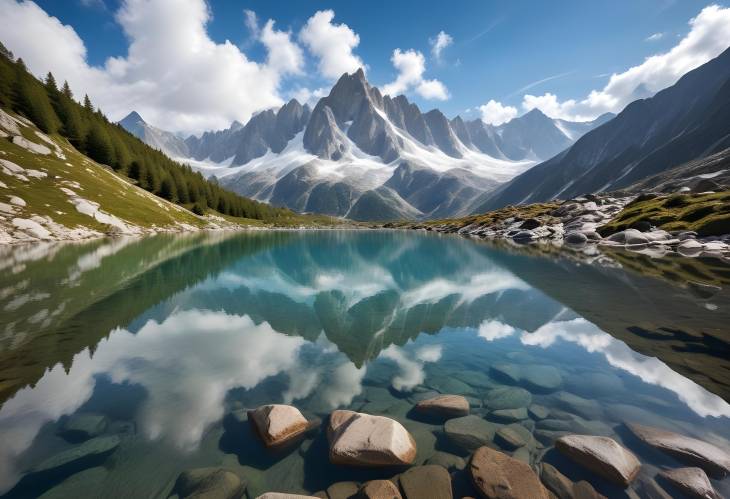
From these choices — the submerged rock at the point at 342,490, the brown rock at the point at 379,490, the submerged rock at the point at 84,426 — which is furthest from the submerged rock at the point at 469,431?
the submerged rock at the point at 84,426

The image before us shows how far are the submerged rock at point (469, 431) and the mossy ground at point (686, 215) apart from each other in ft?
218

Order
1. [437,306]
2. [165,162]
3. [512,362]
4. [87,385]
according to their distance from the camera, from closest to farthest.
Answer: [87,385], [512,362], [437,306], [165,162]

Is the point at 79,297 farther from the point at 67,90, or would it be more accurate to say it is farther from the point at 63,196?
the point at 67,90

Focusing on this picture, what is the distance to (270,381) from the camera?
12.4 m

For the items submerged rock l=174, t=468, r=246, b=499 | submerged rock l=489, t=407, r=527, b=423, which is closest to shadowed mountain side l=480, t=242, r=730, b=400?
submerged rock l=489, t=407, r=527, b=423

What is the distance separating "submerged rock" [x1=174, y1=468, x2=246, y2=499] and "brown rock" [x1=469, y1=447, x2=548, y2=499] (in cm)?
511

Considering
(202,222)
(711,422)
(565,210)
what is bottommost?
(202,222)

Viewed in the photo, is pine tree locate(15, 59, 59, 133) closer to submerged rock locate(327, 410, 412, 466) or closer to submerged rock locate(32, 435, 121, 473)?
submerged rock locate(32, 435, 121, 473)

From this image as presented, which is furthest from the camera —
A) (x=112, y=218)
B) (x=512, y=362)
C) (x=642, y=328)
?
A: (x=112, y=218)

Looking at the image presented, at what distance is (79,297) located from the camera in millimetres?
22406

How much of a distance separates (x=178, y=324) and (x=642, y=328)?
83.9ft

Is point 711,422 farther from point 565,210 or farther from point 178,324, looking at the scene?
point 565,210

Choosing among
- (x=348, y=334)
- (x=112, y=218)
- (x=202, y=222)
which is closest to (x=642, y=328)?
(x=348, y=334)

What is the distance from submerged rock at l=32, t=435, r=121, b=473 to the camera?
7.60m
